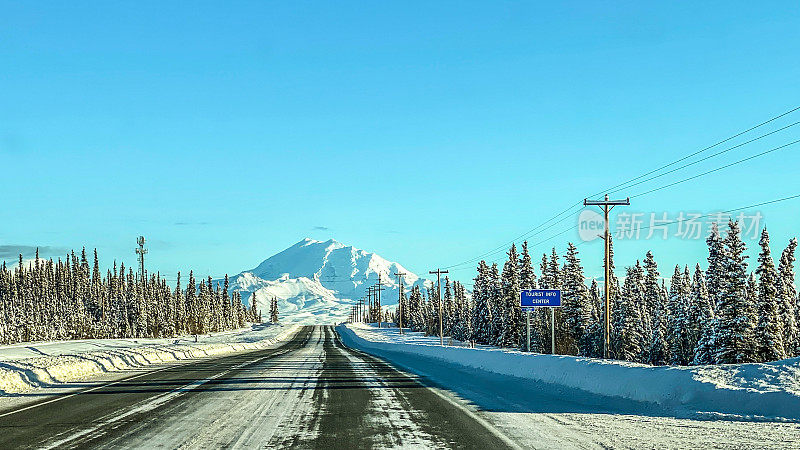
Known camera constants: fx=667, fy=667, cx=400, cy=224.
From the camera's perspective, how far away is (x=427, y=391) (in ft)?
58.0

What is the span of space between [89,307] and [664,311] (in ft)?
344

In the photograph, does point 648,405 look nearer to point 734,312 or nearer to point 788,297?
point 734,312

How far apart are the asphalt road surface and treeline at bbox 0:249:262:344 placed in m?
83.3

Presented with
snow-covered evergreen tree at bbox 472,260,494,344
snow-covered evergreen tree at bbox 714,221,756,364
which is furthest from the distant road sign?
snow-covered evergreen tree at bbox 472,260,494,344

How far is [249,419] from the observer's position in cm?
1202

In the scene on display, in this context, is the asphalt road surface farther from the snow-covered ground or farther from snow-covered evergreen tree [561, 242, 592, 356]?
snow-covered evergreen tree [561, 242, 592, 356]

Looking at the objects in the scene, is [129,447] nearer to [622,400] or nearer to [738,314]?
[622,400]

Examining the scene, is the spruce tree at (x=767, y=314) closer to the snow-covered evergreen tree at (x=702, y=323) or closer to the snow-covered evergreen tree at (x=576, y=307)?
the snow-covered evergreen tree at (x=702, y=323)

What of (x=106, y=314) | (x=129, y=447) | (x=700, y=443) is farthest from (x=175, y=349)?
(x=106, y=314)

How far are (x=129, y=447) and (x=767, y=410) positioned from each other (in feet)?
35.6

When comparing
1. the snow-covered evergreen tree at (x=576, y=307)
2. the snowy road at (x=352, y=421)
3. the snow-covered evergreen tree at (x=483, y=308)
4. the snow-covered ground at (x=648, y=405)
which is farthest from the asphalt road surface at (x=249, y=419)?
the snow-covered evergreen tree at (x=483, y=308)

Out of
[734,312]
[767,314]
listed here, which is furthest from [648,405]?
[767,314]

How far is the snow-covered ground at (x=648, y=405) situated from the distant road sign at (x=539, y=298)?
48.1 feet

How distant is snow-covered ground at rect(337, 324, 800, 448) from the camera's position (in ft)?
33.1
